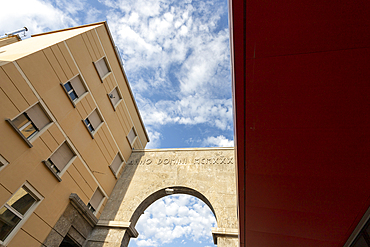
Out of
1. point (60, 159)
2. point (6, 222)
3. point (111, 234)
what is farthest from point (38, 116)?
point (111, 234)

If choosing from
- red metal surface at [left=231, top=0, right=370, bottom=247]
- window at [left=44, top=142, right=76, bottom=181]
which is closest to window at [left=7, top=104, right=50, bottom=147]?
window at [left=44, top=142, right=76, bottom=181]

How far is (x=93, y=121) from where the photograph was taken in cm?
1058

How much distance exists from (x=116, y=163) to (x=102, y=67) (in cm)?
633

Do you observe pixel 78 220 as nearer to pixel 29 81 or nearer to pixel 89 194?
pixel 89 194

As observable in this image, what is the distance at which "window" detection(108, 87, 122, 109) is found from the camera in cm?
1206

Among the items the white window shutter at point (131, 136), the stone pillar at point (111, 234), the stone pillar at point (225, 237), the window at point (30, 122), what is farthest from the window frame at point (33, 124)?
the stone pillar at point (225, 237)

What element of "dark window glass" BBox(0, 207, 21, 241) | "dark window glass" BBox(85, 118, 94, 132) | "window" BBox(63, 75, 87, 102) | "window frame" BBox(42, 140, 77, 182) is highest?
"window" BBox(63, 75, 87, 102)

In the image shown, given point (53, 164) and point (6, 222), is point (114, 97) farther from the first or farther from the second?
point (6, 222)

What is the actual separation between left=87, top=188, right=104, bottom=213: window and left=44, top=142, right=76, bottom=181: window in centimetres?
282

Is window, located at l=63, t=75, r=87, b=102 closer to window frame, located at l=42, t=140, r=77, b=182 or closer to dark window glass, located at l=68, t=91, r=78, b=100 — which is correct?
dark window glass, located at l=68, t=91, r=78, b=100

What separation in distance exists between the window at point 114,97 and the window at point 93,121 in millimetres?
1492

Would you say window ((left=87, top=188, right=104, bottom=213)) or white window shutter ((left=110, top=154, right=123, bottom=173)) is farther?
white window shutter ((left=110, top=154, right=123, bottom=173))

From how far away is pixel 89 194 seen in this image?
33.2 feet

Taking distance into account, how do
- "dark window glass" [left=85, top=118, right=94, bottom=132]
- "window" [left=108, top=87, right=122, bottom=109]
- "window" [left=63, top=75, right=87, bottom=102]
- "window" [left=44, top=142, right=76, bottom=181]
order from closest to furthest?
1. "window" [left=44, top=142, right=76, bottom=181]
2. "window" [left=63, top=75, right=87, bottom=102]
3. "dark window glass" [left=85, top=118, right=94, bottom=132]
4. "window" [left=108, top=87, right=122, bottom=109]
